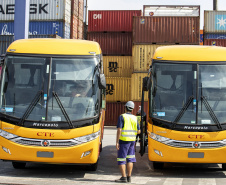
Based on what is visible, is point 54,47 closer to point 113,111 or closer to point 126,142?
point 126,142

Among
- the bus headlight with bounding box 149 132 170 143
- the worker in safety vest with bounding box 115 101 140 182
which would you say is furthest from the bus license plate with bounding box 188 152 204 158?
the worker in safety vest with bounding box 115 101 140 182

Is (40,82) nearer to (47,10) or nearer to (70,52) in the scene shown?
(70,52)

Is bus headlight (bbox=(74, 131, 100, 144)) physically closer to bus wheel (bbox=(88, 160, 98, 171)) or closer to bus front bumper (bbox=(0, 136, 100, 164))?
bus front bumper (bbox=(0, 136, 100, 164))

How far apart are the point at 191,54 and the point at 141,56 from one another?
18.0m

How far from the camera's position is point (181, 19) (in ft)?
94.2

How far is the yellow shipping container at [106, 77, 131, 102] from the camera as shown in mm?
31141

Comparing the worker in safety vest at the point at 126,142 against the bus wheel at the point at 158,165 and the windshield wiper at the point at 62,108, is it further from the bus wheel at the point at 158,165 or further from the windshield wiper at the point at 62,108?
the bus wheel at the point at 158,165

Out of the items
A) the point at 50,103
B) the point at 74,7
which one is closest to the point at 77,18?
the point at 74,7

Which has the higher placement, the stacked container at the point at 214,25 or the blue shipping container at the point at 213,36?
the stacked container at the point at 214,25

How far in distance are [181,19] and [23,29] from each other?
14.7m

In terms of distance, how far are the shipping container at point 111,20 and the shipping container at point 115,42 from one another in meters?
0.35

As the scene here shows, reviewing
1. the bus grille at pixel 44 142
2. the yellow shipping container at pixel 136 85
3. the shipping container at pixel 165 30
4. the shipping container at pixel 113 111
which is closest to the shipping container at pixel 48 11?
the shipping container at pixel 165 30

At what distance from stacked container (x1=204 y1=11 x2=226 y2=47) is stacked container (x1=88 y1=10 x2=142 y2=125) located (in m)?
4.85

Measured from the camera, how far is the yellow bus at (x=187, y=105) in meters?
9.65
